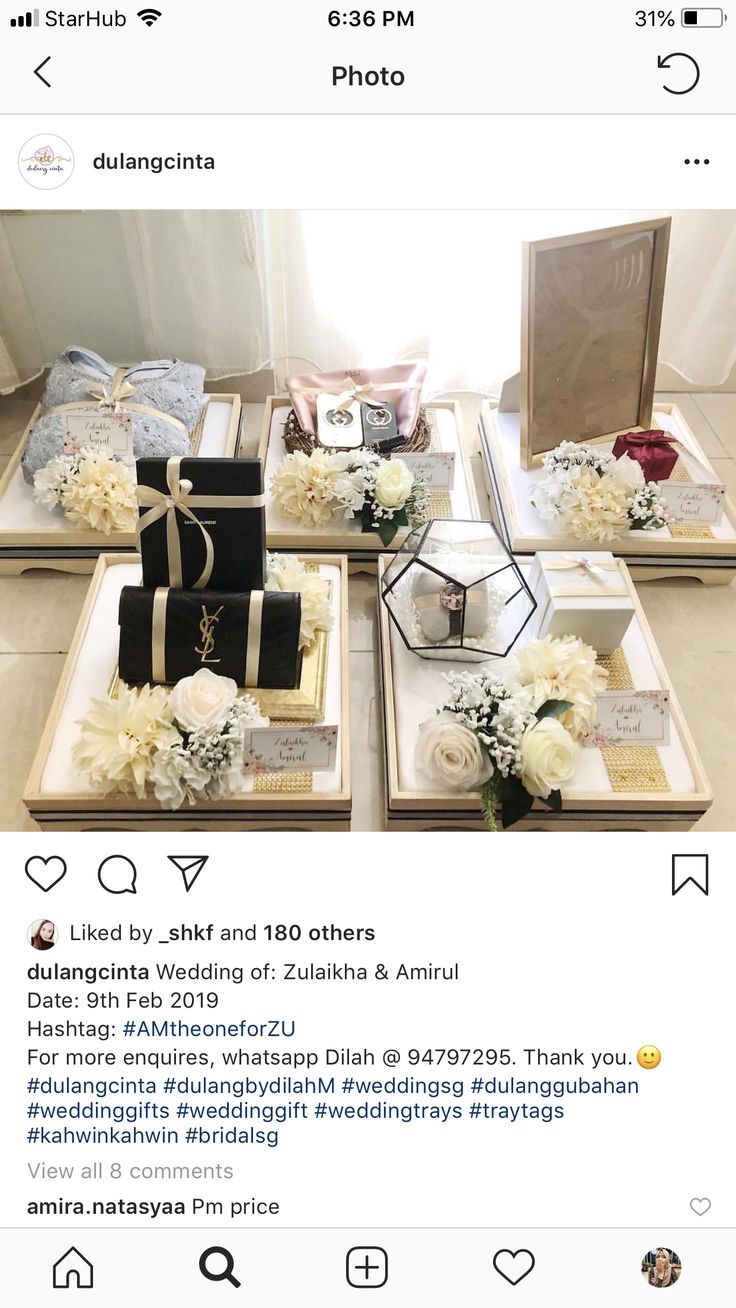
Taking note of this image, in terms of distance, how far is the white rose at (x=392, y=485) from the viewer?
198 cm

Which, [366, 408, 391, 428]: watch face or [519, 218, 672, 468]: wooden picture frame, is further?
[366, 408, 391, 428]: watch face

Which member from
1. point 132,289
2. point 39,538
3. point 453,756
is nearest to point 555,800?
point 453,756

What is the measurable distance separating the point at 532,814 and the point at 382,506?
0.76m

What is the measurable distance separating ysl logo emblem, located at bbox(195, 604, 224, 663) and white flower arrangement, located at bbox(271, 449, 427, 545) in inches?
20.4

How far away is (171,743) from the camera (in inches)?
58.1

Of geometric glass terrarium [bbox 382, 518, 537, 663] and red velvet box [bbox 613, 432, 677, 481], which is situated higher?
red velvet box [bbox 613, 432, 677, 481]

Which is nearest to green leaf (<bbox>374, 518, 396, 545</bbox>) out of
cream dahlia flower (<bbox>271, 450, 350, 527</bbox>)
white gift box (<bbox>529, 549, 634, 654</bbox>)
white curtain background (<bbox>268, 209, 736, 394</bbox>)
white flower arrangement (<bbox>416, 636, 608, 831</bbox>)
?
cream dahlia flower (<bbox>271, 450, 350, 527</bbox>)
